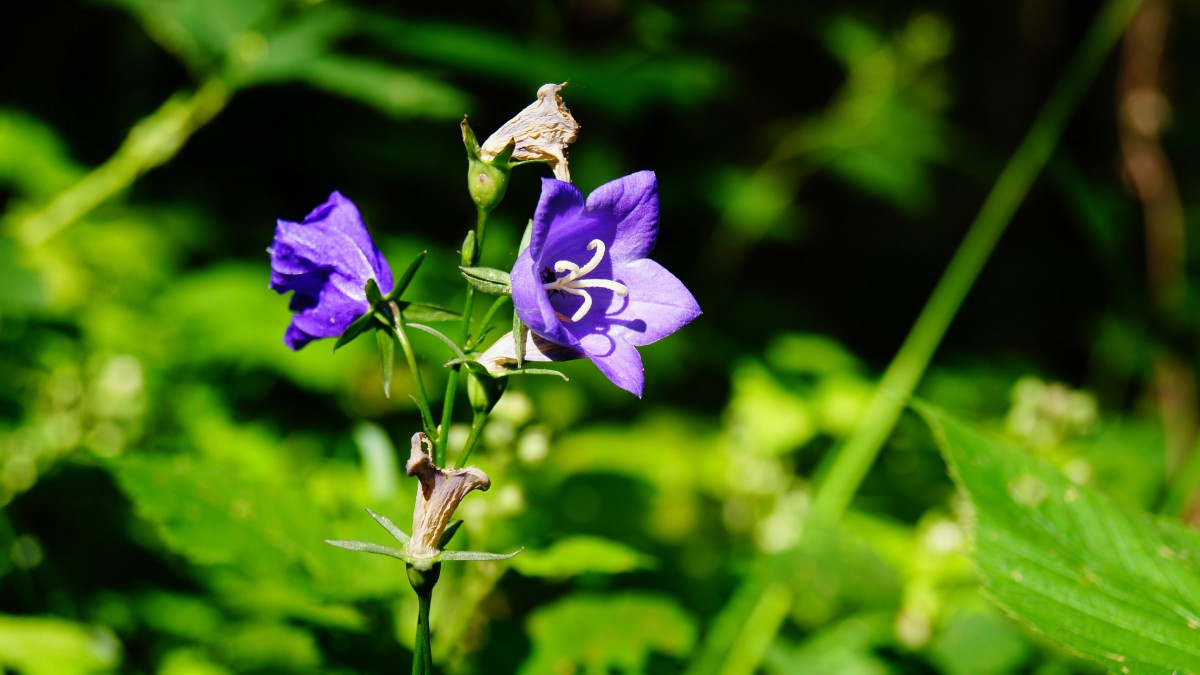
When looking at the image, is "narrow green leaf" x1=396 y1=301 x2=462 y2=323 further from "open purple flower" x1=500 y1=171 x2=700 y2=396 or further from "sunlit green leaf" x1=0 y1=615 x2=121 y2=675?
"sunlit green leaf" x1=0 y1=615 x2=121 y2=675

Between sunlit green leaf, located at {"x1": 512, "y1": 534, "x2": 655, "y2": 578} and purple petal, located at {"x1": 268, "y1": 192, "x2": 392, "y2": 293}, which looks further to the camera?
sunlit green leaf, located at {"x1": 512, "y1": 534, "x2": 655, "y2": 578}

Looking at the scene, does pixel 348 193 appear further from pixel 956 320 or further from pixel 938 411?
pixel 956 320

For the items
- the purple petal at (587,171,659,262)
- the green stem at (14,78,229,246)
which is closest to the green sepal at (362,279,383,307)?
the purple petal at (587,171,659,262)

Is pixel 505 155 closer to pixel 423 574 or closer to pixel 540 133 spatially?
pixel 540 133

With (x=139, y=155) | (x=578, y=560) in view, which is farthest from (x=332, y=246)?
(x=139, y=155)

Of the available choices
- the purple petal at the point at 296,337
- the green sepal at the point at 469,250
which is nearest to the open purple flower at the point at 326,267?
the purple petal at the point at 296,337
